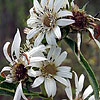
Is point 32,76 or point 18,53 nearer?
point 32,76

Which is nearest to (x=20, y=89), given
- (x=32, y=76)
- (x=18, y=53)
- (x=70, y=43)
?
(x=32, y=76)

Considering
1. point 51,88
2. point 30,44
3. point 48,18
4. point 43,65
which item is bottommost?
point 51,88

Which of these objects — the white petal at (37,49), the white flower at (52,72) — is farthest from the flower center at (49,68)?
the white petal at (37,49)

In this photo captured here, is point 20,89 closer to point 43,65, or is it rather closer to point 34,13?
point 43,65

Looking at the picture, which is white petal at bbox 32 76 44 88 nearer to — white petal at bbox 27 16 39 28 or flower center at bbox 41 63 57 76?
flower center at bbox 41 63 57 76

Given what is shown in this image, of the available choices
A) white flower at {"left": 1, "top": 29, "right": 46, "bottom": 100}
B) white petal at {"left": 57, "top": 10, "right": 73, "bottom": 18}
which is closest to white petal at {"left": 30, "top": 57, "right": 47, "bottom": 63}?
white flower at {"left": 1, "top": 29, "right": 46, "bottom": 100}

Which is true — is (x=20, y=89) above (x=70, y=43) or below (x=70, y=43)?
below
